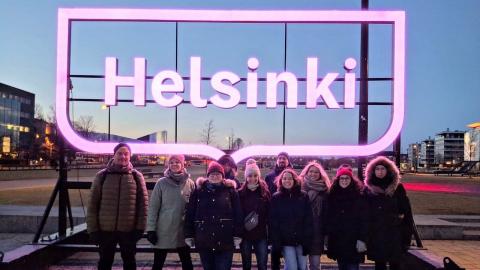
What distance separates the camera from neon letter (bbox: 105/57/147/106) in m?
7.89

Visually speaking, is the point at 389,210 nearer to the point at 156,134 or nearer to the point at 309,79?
the point at 309,79

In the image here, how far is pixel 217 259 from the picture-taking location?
5277mm

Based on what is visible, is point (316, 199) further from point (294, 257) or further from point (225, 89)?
point (225, 89)

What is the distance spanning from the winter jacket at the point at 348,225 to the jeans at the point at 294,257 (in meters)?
0.41

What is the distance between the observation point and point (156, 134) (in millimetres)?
9102

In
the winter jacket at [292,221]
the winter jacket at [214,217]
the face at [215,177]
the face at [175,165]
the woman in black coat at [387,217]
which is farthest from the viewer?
the face at [175,165]

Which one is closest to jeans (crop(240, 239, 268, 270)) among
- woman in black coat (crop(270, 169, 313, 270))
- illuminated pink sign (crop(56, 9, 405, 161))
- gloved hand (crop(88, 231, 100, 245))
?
woman in black coat (crop(270, 169, 313, 270))

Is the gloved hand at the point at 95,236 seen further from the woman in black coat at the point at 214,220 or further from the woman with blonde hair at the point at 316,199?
the woman with blonde hair at the point at 316,199

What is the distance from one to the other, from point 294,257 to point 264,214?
637mm

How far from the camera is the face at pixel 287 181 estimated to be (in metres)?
5.48

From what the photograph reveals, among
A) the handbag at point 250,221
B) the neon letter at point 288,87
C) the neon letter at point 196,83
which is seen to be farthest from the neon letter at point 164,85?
the handbag at point 250,221

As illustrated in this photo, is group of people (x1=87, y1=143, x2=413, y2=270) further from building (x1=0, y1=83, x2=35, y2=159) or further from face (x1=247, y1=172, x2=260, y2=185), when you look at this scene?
building (x1=0, y1=83, x2=35, y2=159)

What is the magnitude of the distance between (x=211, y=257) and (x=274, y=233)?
0.82m

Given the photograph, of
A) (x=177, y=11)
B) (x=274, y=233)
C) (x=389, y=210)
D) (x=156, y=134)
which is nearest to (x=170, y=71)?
(x=177, y=11)
